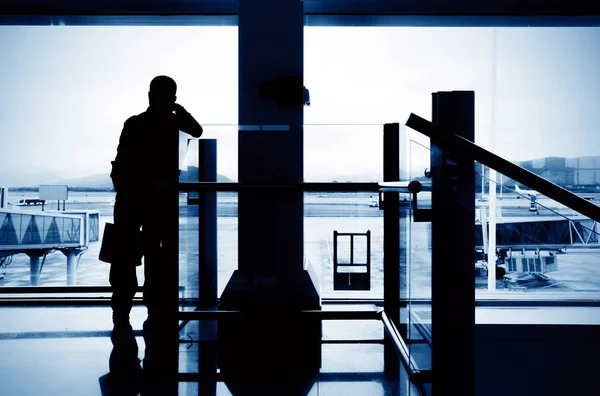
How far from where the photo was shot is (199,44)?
3412 millimetres

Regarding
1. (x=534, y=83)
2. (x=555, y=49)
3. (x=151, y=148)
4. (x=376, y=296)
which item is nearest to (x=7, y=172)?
(x=151, y=148)

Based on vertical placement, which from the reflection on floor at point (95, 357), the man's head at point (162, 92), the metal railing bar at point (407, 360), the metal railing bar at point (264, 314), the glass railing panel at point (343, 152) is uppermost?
the man's head at point (162, 92)

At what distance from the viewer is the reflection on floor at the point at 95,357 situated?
5.30ft

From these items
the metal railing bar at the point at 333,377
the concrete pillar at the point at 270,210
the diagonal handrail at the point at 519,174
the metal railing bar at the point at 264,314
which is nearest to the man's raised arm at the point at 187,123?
the concrete pillar at the point at 270,210

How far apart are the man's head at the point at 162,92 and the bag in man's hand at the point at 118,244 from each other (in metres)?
0.72

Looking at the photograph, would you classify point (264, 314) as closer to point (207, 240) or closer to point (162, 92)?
point (207, 240)

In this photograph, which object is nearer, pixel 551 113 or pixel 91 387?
pixel 91 387

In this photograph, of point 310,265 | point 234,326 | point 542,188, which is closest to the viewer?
point 542,188

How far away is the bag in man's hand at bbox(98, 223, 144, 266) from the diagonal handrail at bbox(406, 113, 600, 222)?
1.80 m

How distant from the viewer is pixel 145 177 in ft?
7.02

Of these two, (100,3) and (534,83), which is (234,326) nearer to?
(100,3)

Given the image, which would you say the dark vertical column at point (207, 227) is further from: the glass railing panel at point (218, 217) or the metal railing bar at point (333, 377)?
the metal railing bar at point (333, 377)

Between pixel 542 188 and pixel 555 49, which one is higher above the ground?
pixel 555 49

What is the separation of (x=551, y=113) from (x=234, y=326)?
11.6 ft
